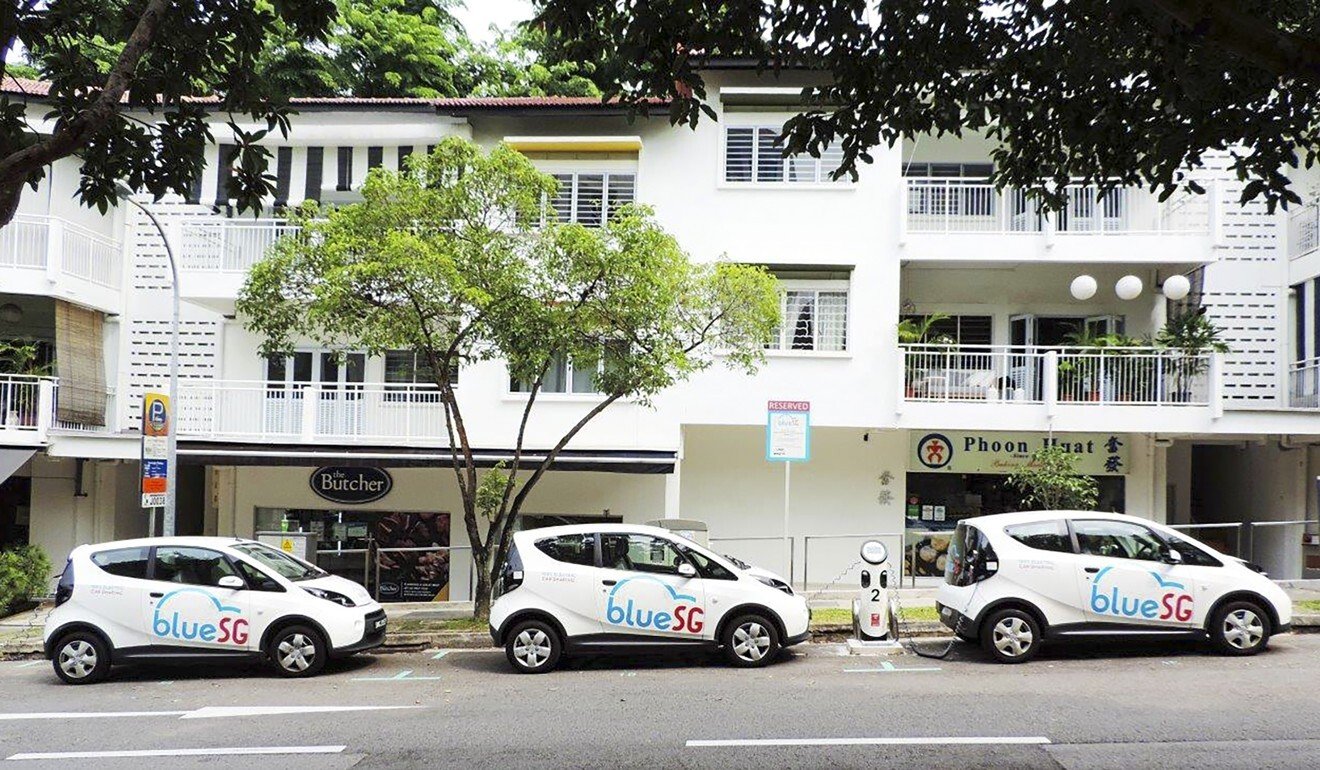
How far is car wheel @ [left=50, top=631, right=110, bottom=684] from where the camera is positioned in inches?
461

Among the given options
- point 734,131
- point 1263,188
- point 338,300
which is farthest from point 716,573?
point 734,131

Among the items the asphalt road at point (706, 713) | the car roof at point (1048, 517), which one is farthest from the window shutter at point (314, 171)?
the car roof at point (1048, 517)

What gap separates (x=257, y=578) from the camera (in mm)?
11828

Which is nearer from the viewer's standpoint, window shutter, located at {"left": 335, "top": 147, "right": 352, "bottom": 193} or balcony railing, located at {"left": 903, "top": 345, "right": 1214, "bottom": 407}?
balcony railing, located at {"left": 903, "top": 345, "right": 1214, "bottom": 407}

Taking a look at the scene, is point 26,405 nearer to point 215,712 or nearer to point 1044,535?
point 215,712

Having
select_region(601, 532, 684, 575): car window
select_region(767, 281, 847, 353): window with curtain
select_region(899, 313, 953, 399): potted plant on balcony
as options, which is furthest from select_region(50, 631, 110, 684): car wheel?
select_region(899, 313, 953, 399): potted plant on balcony

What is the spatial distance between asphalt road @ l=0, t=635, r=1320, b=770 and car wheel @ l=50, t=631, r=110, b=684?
224 millimetres

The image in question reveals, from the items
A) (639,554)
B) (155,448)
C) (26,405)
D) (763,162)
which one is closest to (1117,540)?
(639,554)

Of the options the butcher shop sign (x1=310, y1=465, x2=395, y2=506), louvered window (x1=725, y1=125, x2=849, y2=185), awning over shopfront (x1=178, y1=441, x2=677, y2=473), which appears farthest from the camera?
the butcher shop sign (x1=310, y1=465, x2=395, y2=506)

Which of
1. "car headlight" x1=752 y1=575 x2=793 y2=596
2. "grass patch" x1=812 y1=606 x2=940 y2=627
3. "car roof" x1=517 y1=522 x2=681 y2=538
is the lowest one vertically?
"grass patch" x1=812 y1=606 x2=940 y2=627

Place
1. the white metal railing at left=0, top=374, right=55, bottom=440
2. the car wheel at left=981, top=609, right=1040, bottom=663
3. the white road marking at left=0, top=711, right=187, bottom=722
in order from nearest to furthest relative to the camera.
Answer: the white road marking at left=0, top=711, right=187, bottom=722, the car wheel at left=981, top=609, right=1040, bottom=663, the white metal railing at left=0, top=374, right=55, bottom=440

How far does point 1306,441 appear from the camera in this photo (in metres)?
18.0

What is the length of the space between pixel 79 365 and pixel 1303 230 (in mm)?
21635

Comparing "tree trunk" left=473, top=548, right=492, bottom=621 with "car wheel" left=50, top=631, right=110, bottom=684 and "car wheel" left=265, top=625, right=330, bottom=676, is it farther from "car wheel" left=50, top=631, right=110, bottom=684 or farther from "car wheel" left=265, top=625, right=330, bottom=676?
A: "car wheel" left=50, top=631, right=110, bottom=684
